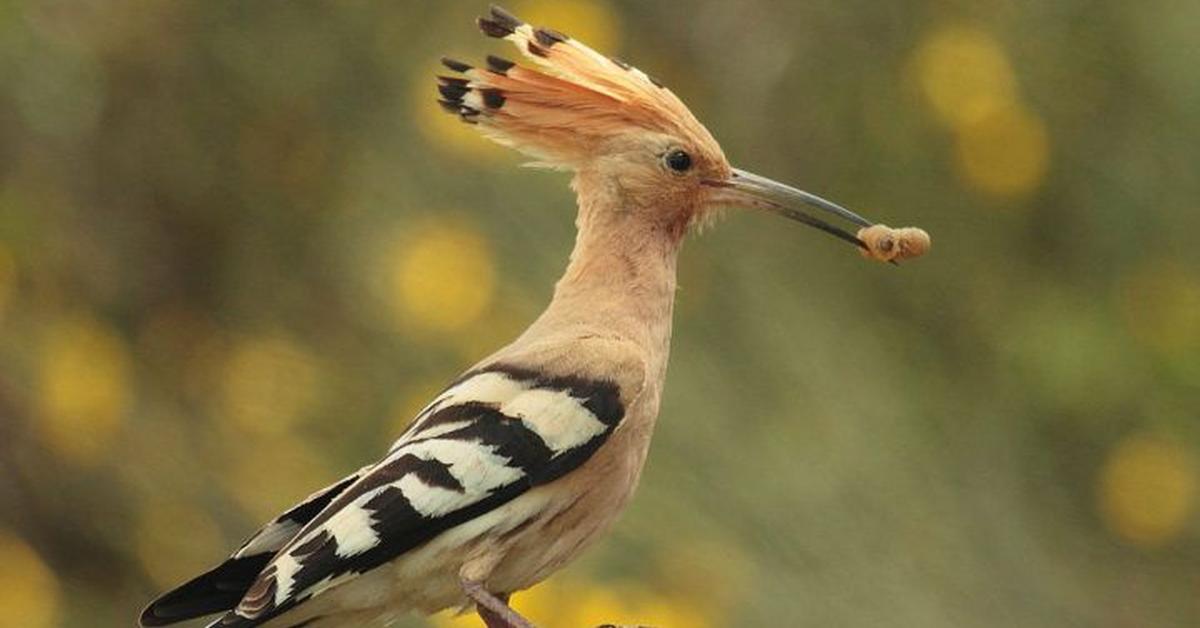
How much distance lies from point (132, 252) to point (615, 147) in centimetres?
196

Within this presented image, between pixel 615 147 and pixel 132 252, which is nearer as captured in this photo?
pixel 615 147

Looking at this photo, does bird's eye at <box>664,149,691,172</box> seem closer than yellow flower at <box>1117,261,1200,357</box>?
Yes

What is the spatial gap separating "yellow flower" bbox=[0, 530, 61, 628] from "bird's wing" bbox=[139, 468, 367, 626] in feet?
6.12

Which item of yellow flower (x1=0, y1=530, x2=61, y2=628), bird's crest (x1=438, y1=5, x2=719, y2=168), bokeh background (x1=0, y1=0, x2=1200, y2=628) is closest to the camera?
bird's crest (x1=438, y1=5, x2=719, y2=168)

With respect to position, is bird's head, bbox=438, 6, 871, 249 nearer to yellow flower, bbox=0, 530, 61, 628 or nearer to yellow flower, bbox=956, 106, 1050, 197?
yellow flower, bbox=956, 106, 1050, 197

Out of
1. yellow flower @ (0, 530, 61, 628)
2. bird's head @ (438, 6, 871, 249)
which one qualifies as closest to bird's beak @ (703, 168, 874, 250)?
bird's head @ (438, 6, 871, 249)

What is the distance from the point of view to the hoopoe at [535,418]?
2.02 metres

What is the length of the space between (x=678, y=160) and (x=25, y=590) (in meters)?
1.91

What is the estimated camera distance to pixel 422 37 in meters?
3.82

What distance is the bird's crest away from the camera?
2.19 metres

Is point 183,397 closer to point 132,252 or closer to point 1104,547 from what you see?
point 132,252

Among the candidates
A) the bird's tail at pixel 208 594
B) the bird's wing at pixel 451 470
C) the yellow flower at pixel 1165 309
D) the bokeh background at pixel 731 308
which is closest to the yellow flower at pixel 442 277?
the bokeh background at pixel 731 308

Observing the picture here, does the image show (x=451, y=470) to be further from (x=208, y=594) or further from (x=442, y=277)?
(x=442, y=277)

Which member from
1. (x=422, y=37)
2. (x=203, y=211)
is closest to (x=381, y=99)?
(x=422, y=37)
